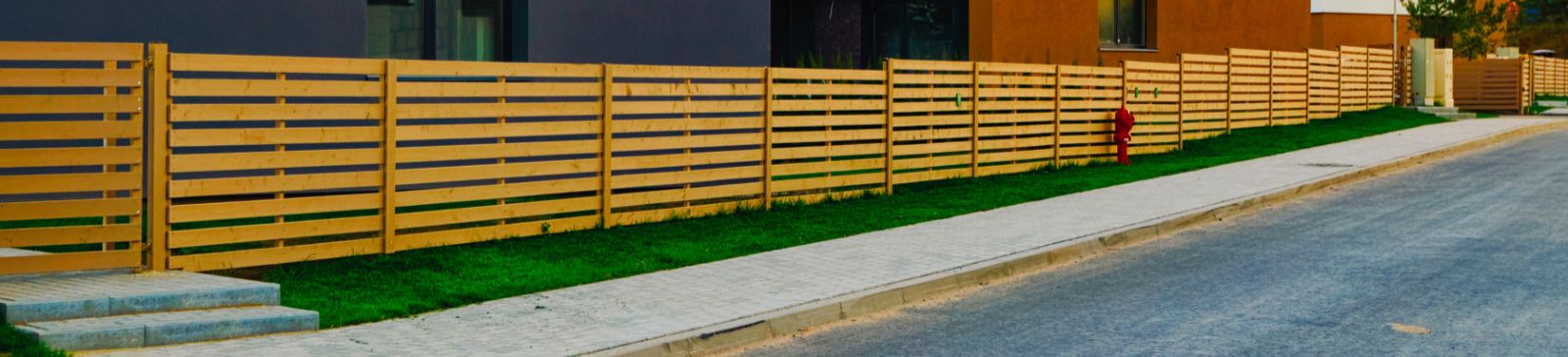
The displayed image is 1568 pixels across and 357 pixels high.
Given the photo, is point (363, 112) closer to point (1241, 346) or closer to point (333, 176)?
point (333, 176)

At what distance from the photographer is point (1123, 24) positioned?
32.1 meters

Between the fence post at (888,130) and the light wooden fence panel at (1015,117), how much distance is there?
6.75 ft

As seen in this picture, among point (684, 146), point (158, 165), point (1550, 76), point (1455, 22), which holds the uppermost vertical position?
point (1455, 22)

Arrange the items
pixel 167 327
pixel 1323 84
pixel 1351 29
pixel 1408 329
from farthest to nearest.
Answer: pixel 1351 29
pixel 1323 84
pixel 1408 329
pixel 167 327

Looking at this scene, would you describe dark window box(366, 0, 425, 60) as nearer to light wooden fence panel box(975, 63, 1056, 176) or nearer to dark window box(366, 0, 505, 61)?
dark window box(366, 0, 505, 61)

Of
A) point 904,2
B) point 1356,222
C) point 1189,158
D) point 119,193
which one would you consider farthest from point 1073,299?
point 904,2

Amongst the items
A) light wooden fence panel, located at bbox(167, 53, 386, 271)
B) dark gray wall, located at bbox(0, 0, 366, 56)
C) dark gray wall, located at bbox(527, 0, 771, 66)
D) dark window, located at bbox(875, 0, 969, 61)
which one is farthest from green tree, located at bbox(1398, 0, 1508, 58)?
light wooden fence panel, located at bbox(167, 53, 386, 271)

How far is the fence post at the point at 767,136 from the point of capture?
1534cm

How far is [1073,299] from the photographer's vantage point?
10.3m

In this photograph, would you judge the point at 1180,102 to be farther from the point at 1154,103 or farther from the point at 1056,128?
the point at 1056,128

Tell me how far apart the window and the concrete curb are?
14429mm

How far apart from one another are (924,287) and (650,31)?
28.0 ft

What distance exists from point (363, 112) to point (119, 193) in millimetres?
3174

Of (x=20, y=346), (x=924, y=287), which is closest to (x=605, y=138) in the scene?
(x=924, y=287)
